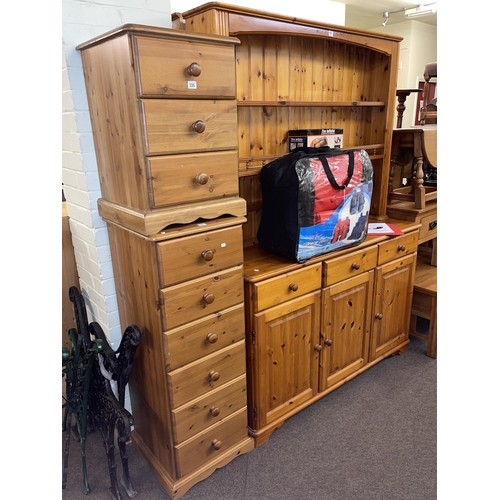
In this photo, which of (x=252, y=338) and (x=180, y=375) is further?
(x=252, y=338)

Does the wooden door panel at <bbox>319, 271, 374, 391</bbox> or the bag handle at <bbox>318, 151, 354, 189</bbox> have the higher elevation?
the bag handle at <bbox>318, 151, 354, 189</bbox>

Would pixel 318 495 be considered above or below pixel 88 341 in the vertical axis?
below

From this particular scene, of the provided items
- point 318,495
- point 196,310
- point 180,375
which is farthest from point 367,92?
point 318,495

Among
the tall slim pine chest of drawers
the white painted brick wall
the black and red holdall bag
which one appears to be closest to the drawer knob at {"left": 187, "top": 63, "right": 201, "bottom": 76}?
the tall slim pine chest of drawers

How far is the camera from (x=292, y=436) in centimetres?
198

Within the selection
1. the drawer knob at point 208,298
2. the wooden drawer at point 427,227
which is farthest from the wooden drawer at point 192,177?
the wooden drawer at point 427,227

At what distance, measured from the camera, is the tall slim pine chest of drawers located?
50.8 inches

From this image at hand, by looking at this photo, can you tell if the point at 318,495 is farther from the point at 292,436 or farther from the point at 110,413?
the point at 110,413

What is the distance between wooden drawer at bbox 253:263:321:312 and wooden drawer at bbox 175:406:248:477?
0.52m

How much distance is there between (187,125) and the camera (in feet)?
4.45

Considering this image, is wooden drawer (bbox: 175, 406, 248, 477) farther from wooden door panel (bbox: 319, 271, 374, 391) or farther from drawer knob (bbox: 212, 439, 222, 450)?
wooden door panel (bbox: 319, 271, 374, 391)
